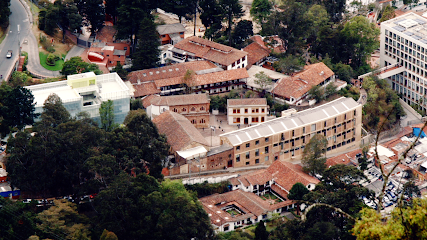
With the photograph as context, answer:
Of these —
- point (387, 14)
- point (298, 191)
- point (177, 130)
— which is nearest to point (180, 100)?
point (177, 130)

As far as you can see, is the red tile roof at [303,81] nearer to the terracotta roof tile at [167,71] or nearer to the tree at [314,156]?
the terracotta roof tile at [167,71]

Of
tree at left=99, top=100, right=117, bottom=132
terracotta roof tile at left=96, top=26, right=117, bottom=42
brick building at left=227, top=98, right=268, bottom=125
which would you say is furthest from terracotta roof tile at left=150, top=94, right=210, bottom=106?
terracotta roof tile at left=96, top=26, right=117, bottom=42

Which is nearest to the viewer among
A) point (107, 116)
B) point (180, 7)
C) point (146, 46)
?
point (107, 116)

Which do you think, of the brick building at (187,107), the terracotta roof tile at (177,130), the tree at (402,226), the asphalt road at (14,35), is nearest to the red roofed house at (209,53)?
the brick building at (187,107)

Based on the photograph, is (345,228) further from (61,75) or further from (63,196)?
(61,75)

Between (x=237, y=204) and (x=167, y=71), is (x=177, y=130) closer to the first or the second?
(x=237, y=204)

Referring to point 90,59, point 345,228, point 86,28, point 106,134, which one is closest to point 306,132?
point 345,228
